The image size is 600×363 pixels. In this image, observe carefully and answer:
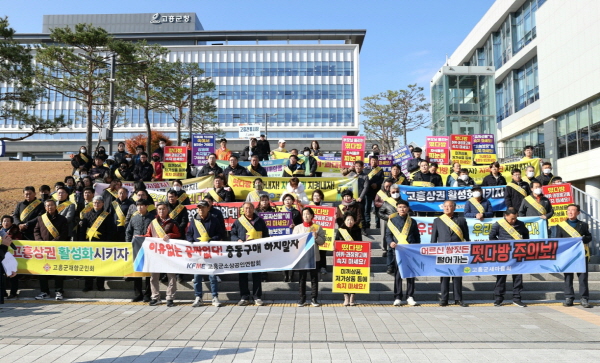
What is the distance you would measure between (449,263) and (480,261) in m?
0.60

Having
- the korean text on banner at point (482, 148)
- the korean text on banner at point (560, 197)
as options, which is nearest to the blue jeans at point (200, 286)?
the korean text on banner at point (560, 197)

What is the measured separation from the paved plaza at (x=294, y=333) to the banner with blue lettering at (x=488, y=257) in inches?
27.6

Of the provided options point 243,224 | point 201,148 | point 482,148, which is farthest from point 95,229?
point 482,148

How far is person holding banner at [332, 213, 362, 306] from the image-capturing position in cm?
980

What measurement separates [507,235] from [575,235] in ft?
4.28

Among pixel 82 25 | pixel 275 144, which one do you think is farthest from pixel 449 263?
pixel 275 144

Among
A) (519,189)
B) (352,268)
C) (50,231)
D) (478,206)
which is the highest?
(519,189)

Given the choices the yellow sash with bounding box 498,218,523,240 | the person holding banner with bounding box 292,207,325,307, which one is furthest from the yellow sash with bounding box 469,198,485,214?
the person holding banner with bounding box 292,207,325,307

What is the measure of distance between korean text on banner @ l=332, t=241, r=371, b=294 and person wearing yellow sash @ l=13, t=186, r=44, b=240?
21.6 feet

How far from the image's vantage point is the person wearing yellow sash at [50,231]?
10.4m

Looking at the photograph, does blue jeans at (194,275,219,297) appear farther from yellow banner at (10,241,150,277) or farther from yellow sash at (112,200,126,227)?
yellow sash at (112,200,126,227)

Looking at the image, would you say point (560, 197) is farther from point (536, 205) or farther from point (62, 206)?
point (62, 206)

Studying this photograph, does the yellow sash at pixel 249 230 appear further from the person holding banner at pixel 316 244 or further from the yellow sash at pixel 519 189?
the yellow sash at pixel 519 189

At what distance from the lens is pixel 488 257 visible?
9820mm
